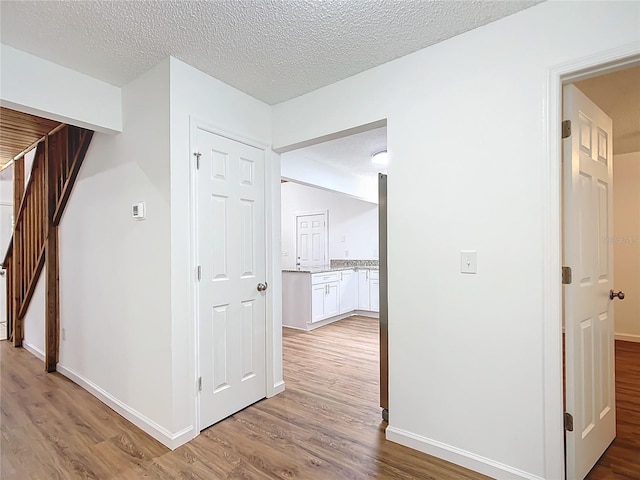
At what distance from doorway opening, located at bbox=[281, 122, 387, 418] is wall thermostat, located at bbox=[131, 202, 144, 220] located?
53.8 inches

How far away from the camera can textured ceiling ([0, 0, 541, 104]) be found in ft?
5.68

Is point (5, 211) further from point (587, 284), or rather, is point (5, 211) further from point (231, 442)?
point (587, 284)

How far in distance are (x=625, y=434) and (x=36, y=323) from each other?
573 cm

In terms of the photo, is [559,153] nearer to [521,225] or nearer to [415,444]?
[521,225]

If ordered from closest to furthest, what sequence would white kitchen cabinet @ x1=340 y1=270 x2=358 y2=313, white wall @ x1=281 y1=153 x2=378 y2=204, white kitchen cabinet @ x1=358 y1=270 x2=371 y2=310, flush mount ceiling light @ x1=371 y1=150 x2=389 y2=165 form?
white wall @ x1=281 y1=153 x2=378 y2=204 → flush mount ceiling light @ x1=371 y1=150 x2=389 y2=165 → white kitchen cabinet @ x1=340 y1=270 x2=358 y2=313 → white kitchen cabinet @ x1=358 y1=270 x2=371 y2=310

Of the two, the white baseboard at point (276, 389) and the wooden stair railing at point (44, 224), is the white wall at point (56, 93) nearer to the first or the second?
the wooden stair railing at point (44, 224)

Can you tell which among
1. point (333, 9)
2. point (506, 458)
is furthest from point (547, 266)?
point (333, 9)

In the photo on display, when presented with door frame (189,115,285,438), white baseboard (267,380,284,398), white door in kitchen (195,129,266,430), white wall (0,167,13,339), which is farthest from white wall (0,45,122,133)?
white wall (0,167,13,339)

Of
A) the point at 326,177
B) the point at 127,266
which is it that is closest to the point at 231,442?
the point at 127,266

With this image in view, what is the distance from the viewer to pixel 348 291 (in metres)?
6.32

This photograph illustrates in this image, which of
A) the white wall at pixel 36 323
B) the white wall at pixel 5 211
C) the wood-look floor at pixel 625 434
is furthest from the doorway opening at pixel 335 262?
the white wall at pixel 5 211

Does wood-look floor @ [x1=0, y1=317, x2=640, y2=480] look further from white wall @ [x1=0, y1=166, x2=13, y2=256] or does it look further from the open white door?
white wall @ [x1=0, y1=166, x2=13, y2=256]

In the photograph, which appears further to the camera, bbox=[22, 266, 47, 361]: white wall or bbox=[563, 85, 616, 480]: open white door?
bbox=[22, 266, 47, 361]: white wall

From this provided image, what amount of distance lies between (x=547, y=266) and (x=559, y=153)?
575mm
